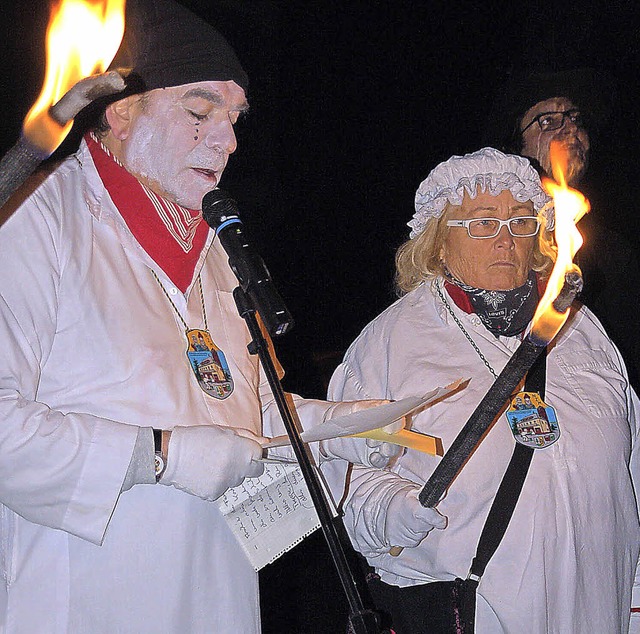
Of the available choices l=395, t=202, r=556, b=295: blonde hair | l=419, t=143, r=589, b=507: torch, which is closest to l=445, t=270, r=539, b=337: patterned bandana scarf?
l=395, t=202, r=556, b=295: blonde hair

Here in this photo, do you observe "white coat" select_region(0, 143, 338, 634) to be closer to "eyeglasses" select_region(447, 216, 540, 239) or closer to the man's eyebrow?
the man's eyebrow

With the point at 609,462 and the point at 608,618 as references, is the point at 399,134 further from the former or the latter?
the point at 608,618

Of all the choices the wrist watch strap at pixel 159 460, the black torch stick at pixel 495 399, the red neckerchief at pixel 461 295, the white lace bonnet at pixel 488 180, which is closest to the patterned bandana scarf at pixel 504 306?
the red neckerchief at pixel 461 295

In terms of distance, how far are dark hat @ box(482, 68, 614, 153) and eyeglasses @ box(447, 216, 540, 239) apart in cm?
96

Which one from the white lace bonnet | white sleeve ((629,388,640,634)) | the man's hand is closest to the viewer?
the man's hand

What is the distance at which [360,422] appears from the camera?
207 centimetres

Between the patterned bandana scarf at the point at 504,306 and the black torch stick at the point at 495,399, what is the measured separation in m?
0.86

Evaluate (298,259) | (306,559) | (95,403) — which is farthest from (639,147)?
(95,403)

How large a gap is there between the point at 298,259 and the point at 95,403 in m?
2.58

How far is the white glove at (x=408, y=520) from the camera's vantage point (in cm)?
256

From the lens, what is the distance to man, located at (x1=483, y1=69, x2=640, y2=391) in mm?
3898

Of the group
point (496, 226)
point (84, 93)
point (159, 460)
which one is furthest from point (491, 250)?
point (84, 93)

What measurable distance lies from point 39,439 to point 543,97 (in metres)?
2.88

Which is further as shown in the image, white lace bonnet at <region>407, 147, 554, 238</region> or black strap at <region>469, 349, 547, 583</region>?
white lace bonnet at <region>407, 147, 554, 238</region>
